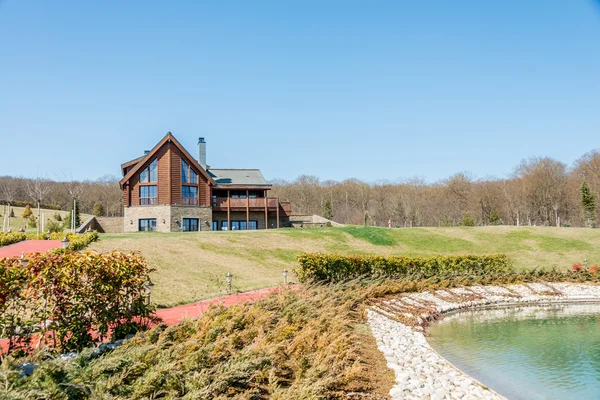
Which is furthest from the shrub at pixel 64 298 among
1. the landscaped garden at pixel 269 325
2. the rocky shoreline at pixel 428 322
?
the rocky shoreline at pixel 428 322

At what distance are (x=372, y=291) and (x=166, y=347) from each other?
10.5 m

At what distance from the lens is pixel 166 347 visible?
755 centimetres

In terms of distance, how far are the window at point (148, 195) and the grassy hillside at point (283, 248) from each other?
16.6 ft

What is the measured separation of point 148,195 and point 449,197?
41.9 metres

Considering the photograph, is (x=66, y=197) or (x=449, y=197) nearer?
(x=449, y=197)

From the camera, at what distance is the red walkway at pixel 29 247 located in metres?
21.8

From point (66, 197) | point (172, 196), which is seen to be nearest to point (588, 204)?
point (172, 196)

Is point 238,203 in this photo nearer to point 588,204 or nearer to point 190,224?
point 190,224

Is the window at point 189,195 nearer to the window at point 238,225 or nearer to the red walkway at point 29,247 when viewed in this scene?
the window at point 238,225

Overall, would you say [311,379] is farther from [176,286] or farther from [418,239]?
[418,239]

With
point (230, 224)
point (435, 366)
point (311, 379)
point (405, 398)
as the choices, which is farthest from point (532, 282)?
point (230, 224)

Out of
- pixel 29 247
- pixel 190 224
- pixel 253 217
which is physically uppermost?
pixel 253 217

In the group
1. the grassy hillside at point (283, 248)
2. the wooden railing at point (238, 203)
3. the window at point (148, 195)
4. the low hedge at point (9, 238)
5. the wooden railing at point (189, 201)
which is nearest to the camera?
the grassy hillside at point (283, 248)

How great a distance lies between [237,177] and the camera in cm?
4253
